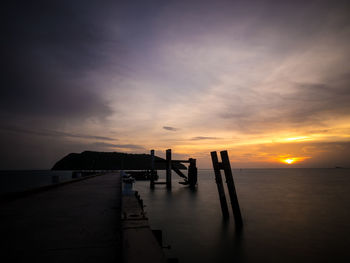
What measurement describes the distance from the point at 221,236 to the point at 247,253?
182cm

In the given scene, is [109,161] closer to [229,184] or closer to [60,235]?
[229,184]

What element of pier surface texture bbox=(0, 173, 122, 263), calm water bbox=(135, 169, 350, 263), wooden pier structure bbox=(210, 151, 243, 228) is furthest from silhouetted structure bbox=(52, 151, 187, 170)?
pier surface texture bbox=(0, 173, 122, 263)

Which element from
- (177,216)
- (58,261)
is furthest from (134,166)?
(58,261)

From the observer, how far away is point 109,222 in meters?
4.77

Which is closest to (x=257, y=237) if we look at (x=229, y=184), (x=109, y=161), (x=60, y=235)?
(x=229, y=184)

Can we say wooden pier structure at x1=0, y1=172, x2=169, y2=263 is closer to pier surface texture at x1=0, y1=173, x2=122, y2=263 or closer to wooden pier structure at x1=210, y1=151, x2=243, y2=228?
pier surface texture at x1=0, y1=173, x2=122, y2=263

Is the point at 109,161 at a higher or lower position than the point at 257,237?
higher

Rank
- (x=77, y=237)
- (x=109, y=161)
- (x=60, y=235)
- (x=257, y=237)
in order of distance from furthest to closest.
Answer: (x=109, y=161)
(x=257, y=237)
(x=60, y=235)
(x=77, y=237)

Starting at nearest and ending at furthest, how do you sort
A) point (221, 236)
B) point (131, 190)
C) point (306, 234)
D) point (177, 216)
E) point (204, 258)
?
point (131, 190) → point (204, 258) → point (221, 236) → point (306, 234) → point (177, 216)

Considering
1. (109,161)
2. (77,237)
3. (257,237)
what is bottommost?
(257,237)

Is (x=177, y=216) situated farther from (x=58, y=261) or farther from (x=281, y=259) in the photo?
(x=58, y=261)

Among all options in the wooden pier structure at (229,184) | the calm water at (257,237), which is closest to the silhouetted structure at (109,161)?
the calm water at (257,237)

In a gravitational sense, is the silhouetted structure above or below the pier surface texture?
above

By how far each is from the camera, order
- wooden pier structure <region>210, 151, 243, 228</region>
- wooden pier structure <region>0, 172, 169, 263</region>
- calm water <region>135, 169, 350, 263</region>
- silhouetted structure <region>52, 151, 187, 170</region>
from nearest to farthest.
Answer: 1. wooden pier structure <region>0, 172, 169, 263</region>
2. calm water <region>135, 169, 350, 263</region>
3. wooden pier structure <region>210, 151, 243, 228</region>
4. silhouetted structure <region>52, 151, 187, 170</region>
